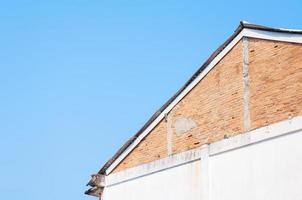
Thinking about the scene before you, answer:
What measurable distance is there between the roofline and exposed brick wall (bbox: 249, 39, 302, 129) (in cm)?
16

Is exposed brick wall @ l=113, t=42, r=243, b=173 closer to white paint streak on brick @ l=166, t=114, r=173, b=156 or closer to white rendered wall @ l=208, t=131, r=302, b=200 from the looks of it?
white paint streak on brick @ l=166, t=114, r=173, b=156

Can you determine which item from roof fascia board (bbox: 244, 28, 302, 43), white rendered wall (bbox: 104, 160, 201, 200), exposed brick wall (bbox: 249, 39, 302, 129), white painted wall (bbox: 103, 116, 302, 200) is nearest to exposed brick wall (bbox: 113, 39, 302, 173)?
exposed brick wall (bbox: 249, 39, 302, 129)

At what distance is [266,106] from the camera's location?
12086 mm

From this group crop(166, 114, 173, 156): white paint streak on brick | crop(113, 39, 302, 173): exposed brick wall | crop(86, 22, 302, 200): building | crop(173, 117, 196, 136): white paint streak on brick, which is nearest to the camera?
crop(86, 22, 302, 200): building

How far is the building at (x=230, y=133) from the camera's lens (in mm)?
11586

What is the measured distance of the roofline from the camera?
12.2m

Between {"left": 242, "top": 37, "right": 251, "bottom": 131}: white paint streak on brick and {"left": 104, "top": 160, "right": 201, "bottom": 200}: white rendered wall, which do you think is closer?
{"left": 242, "top": 37, "right": 251, "bottom": 131}: white paint streak on brick

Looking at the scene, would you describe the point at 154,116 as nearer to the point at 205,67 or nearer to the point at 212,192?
the point at 205,67

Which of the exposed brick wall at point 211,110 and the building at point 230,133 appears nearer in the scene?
the building at point 230,133

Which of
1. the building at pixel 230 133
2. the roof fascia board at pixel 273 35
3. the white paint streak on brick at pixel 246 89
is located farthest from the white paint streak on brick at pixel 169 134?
the roof fascia board at pixel 273 35

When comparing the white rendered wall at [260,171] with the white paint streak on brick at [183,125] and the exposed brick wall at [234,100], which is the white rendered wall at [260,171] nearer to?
the exposed brick wall at [234,100]

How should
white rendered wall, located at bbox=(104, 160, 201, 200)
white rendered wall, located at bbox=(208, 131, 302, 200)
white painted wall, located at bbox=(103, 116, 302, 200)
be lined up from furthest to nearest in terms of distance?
white rendered wall, located at bbox=(104, 160, 201, 200), white painted wall, located at bbox=(103, 116, 302, 200), white rendered wall, located at bbox=(208, 131, 302, 200)

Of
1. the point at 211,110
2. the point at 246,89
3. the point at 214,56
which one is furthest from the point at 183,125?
the point at 246,89

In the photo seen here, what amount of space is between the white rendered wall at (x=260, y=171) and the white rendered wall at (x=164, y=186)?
565 millimetres
